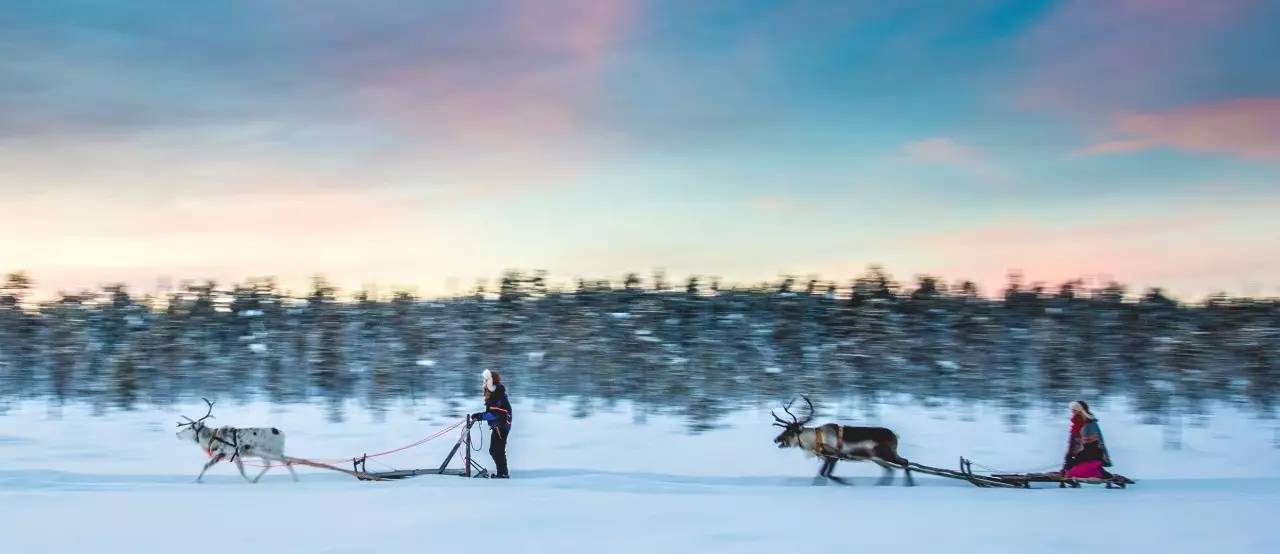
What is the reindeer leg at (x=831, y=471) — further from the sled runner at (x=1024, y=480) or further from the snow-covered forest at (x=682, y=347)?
the snow-covered forest at (x=682, y=347)

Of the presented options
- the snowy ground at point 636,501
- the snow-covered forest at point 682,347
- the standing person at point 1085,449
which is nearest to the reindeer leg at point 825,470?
the snowy ground at point 636,501

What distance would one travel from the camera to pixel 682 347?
62.5 ft

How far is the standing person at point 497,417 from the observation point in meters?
11.6

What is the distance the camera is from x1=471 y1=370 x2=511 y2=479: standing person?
11.6 m

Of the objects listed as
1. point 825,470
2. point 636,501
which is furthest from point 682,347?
point 636,501

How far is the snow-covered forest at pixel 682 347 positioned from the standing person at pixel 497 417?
21.7 ft

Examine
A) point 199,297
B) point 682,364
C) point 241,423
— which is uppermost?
point 199,297

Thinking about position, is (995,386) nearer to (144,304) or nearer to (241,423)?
(241,423)

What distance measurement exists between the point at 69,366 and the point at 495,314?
1031 centimetres

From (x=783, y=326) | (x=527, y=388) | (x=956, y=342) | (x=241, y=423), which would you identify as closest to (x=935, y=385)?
(x=956, y=342)

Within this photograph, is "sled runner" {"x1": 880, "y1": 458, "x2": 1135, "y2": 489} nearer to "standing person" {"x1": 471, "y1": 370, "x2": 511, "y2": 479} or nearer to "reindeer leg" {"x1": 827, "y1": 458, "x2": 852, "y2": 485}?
"reindeer leg" {"x1": 827, "y1": 458, "x2": 852, "y2": 485}

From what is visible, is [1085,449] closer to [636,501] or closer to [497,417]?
[636,501]

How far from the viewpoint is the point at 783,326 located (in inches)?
759

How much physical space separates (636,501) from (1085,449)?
545 cm
